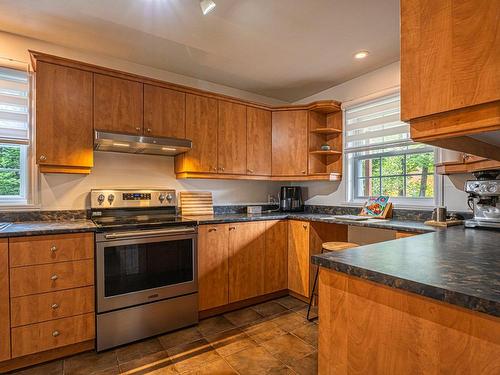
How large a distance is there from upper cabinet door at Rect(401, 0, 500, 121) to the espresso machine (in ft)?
5.34

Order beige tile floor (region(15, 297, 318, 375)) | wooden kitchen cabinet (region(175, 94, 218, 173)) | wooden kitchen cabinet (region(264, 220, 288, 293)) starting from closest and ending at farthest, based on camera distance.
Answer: beige tile floor (region(15, 297, 318, 375)) → wooden kitchen cabinet (region(175, 94, 218, 173)) → wooden kitchen cabinet (region(264, 220, 288, 293))

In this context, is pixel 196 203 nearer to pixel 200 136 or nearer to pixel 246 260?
pixel 200 136

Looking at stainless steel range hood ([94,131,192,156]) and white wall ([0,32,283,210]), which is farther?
white wall ([0,32,283,210])

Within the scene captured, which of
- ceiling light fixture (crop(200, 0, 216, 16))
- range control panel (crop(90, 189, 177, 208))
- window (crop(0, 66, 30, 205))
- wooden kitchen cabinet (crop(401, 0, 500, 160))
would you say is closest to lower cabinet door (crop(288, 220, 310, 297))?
range control panel (crop(90, 189, 177, 208))

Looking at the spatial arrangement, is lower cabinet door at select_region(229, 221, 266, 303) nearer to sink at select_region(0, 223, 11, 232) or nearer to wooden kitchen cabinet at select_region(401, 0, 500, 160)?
sink at select_region(0, 223, 11, 232)

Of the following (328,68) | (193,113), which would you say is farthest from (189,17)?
(328,68)

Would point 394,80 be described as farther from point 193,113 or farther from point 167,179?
point 167,179

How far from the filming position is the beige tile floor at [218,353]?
1.88m

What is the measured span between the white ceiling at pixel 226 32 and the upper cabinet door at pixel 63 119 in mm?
361

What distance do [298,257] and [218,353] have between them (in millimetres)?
1267

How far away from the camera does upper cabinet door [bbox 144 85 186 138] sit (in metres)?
2.63

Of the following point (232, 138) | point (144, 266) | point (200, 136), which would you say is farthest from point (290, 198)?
point (144, 266)

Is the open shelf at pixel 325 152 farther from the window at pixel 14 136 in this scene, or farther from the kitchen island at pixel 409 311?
the window at pixel 14 136

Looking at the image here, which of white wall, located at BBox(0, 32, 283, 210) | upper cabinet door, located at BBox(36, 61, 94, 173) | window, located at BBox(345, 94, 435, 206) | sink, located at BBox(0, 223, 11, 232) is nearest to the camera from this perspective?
sink, located at BBox(0, 223, 11, 232)
